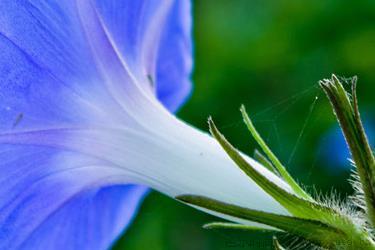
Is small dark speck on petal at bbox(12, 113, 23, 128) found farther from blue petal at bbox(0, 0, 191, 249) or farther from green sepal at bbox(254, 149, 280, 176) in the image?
green sepal at bbox(254, 149, 280, 176)

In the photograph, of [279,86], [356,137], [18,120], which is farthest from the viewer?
[279,86]

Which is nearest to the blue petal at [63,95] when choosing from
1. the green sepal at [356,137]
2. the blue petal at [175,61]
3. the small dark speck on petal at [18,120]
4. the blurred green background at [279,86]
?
the small dark speck on petal at [18,120]

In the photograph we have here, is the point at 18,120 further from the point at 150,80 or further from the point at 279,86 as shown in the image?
the point at 279,86

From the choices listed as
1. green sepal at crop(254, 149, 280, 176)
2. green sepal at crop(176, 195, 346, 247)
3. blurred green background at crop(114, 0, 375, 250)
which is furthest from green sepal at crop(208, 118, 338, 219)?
blurred green background at crop(114, 0, 375, 250)

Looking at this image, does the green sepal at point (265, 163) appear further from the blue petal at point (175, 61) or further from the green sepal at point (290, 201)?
the blue petal at point (175, 61)

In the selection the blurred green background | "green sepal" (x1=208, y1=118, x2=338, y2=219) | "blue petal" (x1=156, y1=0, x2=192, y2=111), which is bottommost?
the blurred green background

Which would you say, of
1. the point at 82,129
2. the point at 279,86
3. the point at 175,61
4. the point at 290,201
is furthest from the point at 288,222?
the point at 279,86

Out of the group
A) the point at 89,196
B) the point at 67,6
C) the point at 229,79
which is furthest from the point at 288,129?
the point at 67,6
